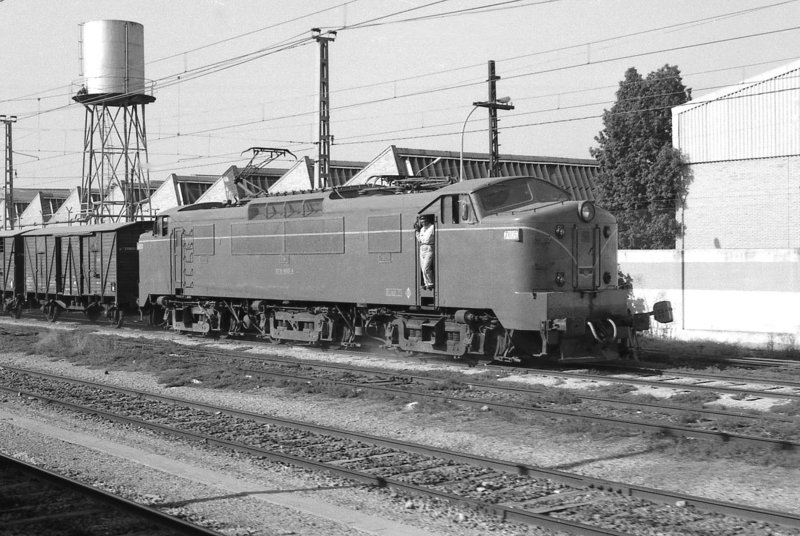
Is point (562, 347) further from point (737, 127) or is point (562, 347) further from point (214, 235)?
point (737, 127)

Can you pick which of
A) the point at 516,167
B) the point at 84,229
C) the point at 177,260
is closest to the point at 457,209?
the point at 177,260

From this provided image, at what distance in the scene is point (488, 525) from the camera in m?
7.32

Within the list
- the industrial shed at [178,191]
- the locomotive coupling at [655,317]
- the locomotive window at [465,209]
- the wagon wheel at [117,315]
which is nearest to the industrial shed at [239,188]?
the industrial shed at [178,191]

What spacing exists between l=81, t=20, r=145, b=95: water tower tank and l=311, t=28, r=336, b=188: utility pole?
1660 cm

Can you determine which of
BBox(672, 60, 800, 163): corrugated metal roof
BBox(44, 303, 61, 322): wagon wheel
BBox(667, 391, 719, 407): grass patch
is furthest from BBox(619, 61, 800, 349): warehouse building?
BBox(44, 303, 61, 322): wagon wheel

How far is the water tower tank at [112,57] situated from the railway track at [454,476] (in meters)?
29.3

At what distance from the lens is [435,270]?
16.9m

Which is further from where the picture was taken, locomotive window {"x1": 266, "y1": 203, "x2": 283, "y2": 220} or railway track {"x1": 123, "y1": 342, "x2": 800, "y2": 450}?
locomotive window {"x1": 266, "y1": 203, "x2": 283, "y2": 220}

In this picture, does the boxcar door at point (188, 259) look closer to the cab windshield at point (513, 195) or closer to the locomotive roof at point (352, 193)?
the locomotive roof at point (352, 193)

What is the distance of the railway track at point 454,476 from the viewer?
23.5ft

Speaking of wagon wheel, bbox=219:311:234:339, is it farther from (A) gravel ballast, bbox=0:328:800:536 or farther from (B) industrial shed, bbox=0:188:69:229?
(B) industrial shed, bbox=0:188:69:229

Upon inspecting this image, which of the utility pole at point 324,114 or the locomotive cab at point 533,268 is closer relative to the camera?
the locomotive cab at point 533,268

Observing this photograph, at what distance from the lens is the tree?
40469 mm

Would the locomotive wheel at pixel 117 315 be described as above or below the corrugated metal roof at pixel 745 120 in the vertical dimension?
below
